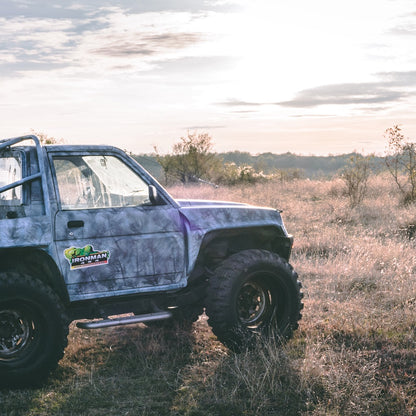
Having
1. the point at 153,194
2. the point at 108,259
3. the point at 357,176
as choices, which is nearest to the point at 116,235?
the point at 108,259

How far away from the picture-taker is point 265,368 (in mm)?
4961

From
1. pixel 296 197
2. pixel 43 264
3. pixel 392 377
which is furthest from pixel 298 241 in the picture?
pixel 296 197

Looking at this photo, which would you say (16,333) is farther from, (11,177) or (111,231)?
(11,177)

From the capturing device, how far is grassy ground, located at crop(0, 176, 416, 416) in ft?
14.6

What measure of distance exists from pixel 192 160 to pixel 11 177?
863 inches

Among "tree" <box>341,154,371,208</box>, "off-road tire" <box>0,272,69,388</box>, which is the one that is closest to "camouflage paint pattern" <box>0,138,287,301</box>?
"off-road tire" <box>0,272,69,388</box>

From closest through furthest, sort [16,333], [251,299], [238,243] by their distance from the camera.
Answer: [16,333], [251,299], [238,243]

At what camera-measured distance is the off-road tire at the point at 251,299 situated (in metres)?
5.42

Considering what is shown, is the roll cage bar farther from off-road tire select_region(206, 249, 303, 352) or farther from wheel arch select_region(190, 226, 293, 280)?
off-road tire select_region(206, 249, 303, 352)

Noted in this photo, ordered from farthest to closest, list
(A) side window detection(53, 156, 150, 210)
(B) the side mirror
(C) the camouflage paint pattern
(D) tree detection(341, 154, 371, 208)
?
(D) tree detection(341, 154, 371, 208) < (A) side window detection(53, 156, 150, 210) < (B) the side mirror < (C) the camouflage paint pattern

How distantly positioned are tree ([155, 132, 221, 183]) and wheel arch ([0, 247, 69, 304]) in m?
21.5

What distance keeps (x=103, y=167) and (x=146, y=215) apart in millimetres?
602

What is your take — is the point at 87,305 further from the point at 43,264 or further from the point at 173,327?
the point at 173,327

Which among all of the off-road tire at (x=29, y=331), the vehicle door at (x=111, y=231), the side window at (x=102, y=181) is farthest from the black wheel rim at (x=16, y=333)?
the side window at (x=102, y=181)
